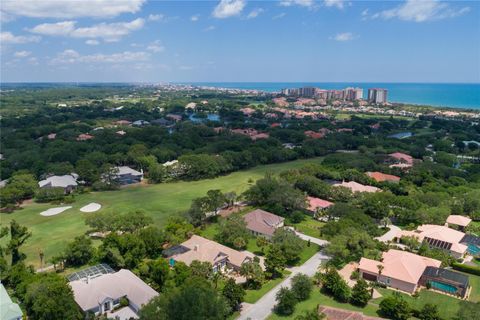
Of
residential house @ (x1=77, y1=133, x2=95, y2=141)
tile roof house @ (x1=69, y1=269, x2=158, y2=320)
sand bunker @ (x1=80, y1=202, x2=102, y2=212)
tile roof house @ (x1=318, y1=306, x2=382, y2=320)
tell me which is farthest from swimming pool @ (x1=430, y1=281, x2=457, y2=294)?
residential house @ (x1=77, y1=133, x2=95, y2=141)

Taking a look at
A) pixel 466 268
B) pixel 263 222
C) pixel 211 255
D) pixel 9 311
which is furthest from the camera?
pixel 263 222

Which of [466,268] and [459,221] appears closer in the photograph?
[466,268]

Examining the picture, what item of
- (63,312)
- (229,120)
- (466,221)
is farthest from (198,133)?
(63,312)

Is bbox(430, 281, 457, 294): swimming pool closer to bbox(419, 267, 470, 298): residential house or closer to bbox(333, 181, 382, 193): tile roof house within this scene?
bbox(419, 267, 470, 298): residential house

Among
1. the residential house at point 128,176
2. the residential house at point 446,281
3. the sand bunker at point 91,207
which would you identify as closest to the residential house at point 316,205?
the residential house at point 446,281

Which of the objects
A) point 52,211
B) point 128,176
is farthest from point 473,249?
point 128,176

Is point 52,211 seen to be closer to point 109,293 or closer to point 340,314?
point 109,293
